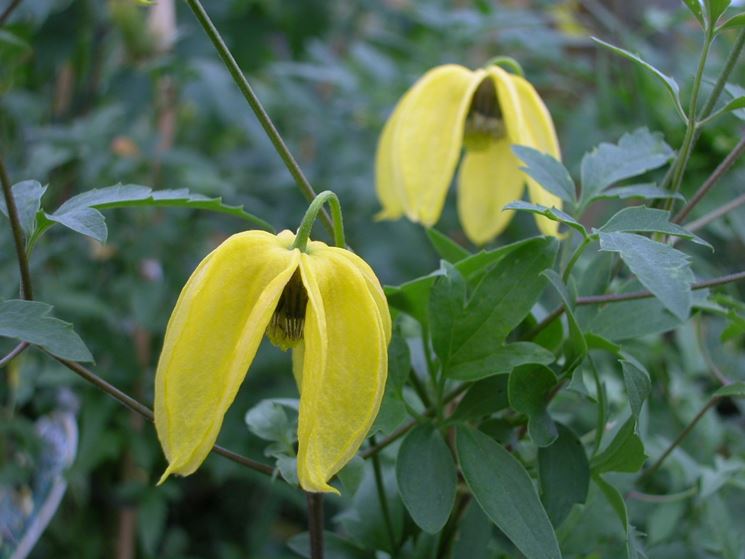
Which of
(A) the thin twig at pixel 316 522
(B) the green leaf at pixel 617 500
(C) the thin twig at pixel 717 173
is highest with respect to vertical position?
(C) the thin twig at pixel 717 173

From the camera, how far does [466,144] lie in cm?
86

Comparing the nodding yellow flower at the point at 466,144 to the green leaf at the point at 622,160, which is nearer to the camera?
the green leaf at the point at 622,160

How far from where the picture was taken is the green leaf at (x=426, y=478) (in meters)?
0.51

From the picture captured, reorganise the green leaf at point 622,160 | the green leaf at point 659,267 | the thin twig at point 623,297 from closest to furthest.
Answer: the green leaf at point 659,267
the thin twig at point 623,297
the green leaf at point 622,160

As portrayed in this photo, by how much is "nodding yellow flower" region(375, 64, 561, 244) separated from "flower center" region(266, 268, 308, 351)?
0.24 metres

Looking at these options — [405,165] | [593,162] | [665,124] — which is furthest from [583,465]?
[665,124]

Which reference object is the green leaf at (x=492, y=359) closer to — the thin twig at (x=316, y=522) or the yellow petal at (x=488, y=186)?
the thin twig at (x=316, y=522)

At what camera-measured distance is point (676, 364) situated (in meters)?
1.22

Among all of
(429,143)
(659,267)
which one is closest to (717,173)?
(659,267)

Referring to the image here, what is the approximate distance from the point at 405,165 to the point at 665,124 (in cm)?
68

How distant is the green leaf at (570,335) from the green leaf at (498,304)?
25 millimetres

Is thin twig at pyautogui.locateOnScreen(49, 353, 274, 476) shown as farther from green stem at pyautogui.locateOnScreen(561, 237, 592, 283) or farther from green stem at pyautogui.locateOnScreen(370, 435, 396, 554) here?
green stem at pyautogui.locateOnScreen(561, 237, 592, 283)

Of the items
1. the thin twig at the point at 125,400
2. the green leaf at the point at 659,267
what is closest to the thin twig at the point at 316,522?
the thin twig at the point at 125,400

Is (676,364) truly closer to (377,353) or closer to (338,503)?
(338,503)
